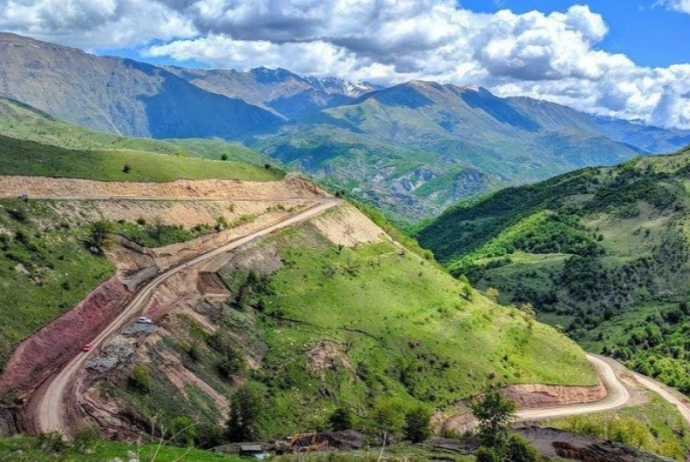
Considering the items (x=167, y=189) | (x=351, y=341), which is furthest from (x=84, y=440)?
(x=167, y=189)

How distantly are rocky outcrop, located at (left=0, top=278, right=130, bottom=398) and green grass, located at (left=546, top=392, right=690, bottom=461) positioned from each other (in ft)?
255

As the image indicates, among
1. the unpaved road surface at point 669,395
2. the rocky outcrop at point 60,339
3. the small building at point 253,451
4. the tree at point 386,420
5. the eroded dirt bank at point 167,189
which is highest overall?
the eroded dirt bank at point 167,189

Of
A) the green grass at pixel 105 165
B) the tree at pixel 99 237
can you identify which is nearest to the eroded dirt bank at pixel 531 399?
the tree at pixel 99 237

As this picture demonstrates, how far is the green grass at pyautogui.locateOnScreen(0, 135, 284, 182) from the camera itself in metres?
111

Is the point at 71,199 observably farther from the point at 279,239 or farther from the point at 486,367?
the point at 486,367

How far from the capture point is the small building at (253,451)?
205 ft

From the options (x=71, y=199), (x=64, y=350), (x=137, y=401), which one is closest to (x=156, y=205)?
(x=71, y=199)

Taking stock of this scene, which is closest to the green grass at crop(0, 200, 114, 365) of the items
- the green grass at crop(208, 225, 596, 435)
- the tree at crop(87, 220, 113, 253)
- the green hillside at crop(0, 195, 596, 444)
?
the green hillside at crop(0, 195, 596, 444)

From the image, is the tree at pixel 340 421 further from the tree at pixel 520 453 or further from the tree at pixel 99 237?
the tree at pixel 99 237

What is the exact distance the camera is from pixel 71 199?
102938 millimetres

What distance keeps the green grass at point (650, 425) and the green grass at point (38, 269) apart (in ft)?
270

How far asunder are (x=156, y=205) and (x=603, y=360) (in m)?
118

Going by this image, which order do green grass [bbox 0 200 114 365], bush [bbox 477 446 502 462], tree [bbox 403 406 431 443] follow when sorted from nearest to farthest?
bush [bbox 477 446 502 462] → green grass [bbox 0 200 114 365] → tree [bbox 403 406 431 443]

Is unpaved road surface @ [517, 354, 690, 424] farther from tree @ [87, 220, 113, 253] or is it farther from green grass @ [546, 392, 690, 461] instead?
tree @ [87, 220, 113, 253]
